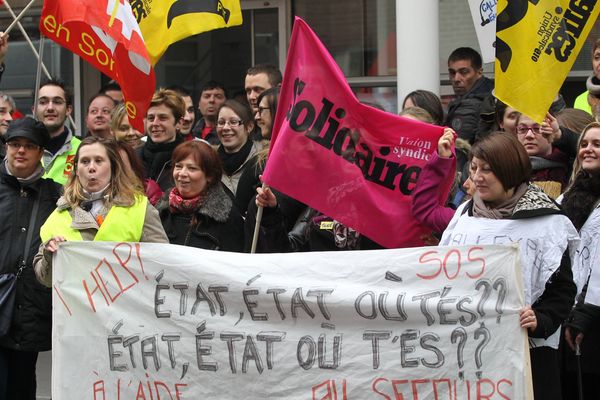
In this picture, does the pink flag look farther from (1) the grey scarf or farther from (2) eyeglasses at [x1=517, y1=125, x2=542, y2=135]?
(2) eyeglasses at [x1=517, y1=125, x2=542, y2=135]

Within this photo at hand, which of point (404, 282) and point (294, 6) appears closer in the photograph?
point (404, 282)

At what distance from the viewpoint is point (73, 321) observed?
5.88 m

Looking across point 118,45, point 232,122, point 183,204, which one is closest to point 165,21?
point 118,45

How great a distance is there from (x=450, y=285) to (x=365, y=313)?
15.8 inches

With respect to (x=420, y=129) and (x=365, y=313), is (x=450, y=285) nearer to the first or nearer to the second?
(x=365, y=313)

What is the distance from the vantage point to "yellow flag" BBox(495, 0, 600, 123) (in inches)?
242

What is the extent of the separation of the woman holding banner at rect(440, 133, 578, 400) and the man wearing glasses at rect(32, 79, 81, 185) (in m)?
3.42

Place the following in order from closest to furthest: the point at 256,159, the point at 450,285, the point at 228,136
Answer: the point at 450,285 < the point at 256,159 < the point at 228,136

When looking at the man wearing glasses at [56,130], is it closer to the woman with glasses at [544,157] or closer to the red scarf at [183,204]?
the red scarf at [183,204]

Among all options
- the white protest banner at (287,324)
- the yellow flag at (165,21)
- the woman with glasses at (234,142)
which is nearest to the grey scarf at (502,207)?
the white protest banner at (287,324)

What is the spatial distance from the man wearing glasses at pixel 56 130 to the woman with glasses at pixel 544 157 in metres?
3.06

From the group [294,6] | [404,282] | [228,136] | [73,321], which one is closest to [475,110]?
[228,136]

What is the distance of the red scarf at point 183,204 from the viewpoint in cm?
669

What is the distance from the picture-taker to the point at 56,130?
8242 mm
